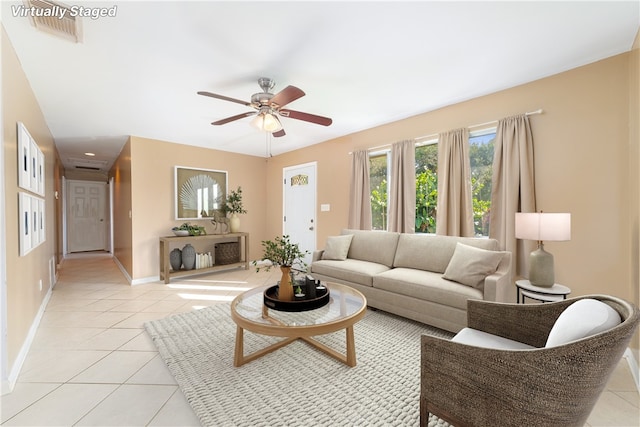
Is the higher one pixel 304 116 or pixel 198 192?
pixel 304 116

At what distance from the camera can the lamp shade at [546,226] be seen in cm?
210

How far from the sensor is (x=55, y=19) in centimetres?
176

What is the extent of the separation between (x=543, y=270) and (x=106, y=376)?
11.3ft

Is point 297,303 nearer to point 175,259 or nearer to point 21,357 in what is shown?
point 21,357

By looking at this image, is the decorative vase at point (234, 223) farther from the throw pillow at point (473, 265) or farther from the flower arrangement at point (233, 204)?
the throw pillow at point (473, 265)

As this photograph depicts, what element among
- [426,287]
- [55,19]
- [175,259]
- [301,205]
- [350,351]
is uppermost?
[55,19]

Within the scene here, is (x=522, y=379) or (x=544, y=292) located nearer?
(x=522, y=379)

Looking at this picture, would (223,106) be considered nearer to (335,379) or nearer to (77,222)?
(335,379)

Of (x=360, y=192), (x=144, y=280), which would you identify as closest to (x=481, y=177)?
(x=360, y=192)

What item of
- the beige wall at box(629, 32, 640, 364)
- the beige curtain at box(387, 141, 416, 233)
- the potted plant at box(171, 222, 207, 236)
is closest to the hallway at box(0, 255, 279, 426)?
the potted plant at box(171, 222, 207, 236)

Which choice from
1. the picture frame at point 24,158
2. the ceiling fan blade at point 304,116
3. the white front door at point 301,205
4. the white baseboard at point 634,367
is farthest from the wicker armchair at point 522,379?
the white front door at point 301,205

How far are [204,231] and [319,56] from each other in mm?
→ 3770

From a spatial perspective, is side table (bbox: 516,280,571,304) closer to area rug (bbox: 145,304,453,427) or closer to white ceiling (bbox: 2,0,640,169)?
area rug (bbox: 145,304,453,427)

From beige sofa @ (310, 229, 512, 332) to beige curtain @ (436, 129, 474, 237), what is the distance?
264 mm
